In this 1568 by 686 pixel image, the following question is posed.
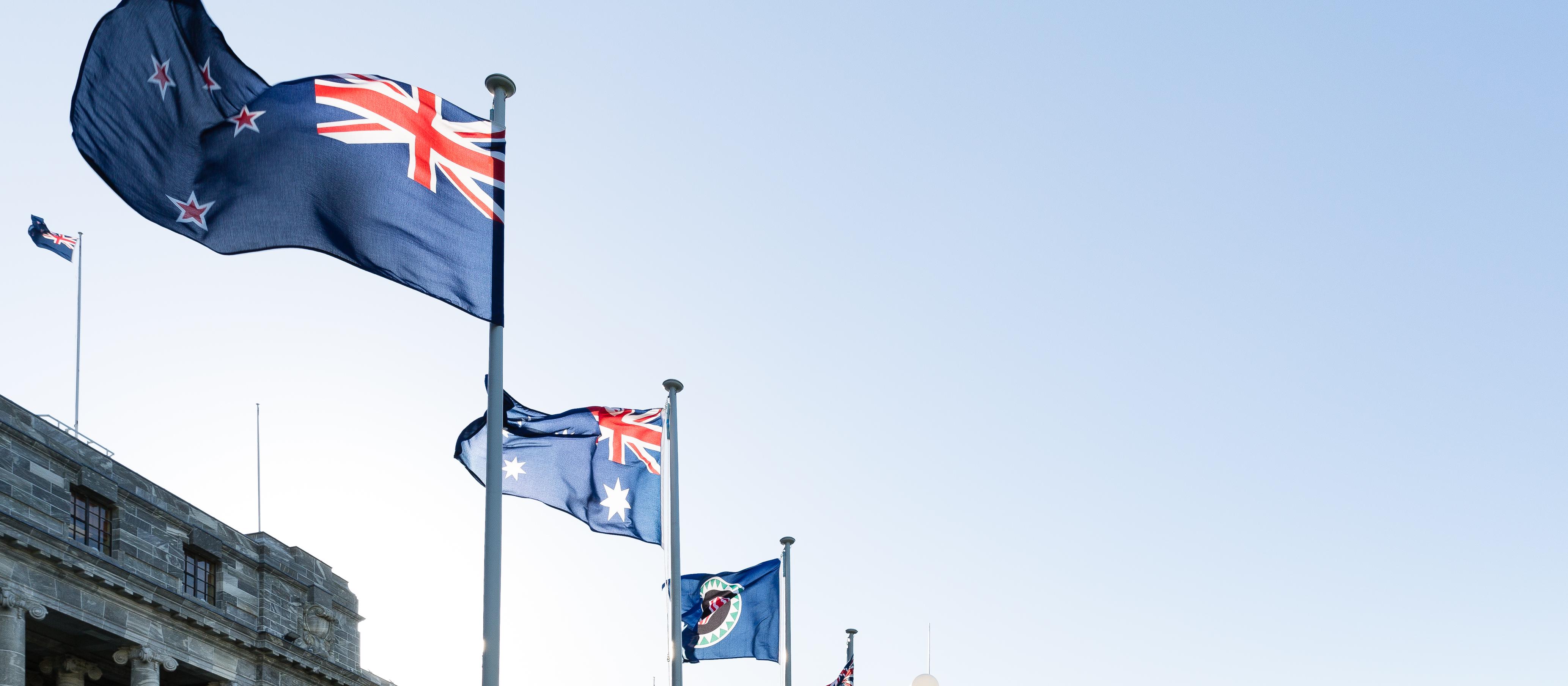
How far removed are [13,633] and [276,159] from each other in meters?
20.9

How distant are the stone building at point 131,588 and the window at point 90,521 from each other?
0.04 metres

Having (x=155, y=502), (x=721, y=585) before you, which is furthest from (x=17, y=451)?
(x=721, y=585)

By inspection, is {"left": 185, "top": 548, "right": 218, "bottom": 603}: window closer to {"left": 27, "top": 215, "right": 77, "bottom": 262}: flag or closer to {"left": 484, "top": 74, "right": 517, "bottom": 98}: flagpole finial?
{"left": 27, "top": 215, "right": 77, "bottom": 262}: flag

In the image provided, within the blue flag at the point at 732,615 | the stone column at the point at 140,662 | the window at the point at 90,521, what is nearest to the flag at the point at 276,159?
the blue flag at the point at 732,615

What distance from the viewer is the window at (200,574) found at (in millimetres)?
37969

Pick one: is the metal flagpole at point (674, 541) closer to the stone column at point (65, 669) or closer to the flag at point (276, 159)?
the flag at point (276, 159)

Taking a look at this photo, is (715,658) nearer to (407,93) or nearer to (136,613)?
(136,613)

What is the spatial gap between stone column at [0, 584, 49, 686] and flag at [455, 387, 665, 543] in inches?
559

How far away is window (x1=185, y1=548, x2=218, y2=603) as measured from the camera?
37969mm

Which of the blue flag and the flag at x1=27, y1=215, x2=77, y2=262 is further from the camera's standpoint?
the flag at x1=27, y1=215, x2=77, y2=262

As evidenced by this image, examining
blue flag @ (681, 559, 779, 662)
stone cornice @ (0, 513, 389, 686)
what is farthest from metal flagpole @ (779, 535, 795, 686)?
stone cornice @ (0, 513, 389, 686)

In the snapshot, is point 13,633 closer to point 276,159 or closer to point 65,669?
point 65,669

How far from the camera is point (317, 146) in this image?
14258 mm

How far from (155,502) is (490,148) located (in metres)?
25.2
